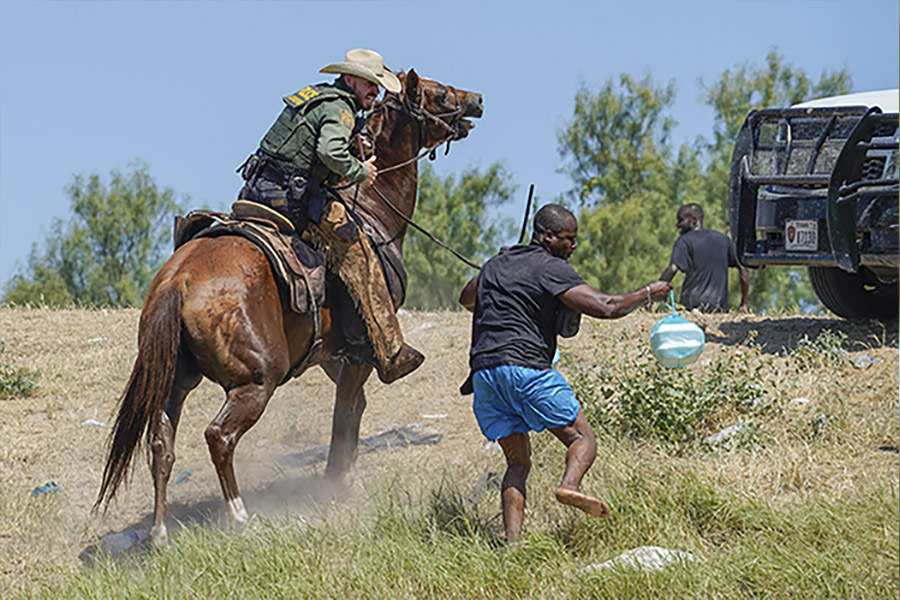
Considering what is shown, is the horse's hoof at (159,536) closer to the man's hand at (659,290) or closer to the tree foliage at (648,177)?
the man's hand at (659,290)

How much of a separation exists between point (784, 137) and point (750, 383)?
283 centimetres

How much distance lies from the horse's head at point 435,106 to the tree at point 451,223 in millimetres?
23324

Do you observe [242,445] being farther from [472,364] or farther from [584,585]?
[584,585]

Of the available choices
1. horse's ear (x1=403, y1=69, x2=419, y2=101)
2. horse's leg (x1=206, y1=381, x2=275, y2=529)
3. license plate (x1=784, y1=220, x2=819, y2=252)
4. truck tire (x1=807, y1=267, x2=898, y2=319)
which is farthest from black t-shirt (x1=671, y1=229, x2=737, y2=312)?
horse's leg (x1=206, y1=381, x2=275, y2=529)

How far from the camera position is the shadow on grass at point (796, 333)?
29.3ft

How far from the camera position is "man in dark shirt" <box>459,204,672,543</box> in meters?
5.44

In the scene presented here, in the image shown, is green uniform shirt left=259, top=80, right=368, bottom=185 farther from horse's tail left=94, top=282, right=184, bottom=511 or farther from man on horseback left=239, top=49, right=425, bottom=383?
horse's tail left=94, top=282, right=184, bottom=511

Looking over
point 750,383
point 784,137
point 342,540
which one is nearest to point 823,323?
point 784,137

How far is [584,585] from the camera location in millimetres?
4949

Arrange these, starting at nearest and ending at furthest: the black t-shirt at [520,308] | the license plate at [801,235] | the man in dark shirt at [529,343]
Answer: the man in dark shirt at [529,343], the black t-shirt at [520,308], the license plate at [801,235]

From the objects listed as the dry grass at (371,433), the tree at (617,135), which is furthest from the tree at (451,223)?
the dry grass at (371,433)

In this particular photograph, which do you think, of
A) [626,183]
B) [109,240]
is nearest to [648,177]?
[626,183]

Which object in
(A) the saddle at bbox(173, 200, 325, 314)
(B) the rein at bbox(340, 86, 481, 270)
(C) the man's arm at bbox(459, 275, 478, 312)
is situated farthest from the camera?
(B) the rein at bbox(340, 86, 481, 270)

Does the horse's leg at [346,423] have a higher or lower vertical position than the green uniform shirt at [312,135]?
lower
